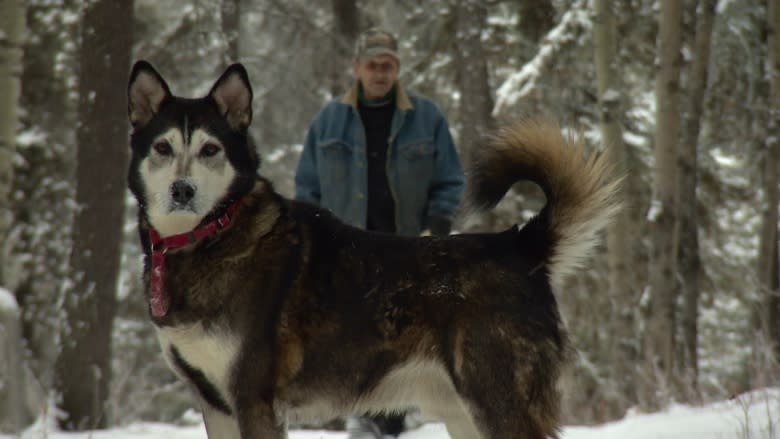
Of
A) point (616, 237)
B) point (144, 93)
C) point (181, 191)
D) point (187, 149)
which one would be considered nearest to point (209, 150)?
point (187, 149)

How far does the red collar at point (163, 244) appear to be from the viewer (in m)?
3.28

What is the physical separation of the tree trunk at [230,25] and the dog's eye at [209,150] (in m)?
6.28

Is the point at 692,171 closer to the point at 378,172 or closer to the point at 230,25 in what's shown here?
the point at 230,25

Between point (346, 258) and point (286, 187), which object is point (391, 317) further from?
point (286, 187)

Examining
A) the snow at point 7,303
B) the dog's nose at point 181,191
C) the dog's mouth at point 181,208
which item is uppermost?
the dog's nose at point 181,191

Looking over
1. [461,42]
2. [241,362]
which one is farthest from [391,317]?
[461,42]

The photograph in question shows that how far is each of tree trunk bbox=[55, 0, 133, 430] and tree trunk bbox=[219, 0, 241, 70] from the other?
219 centimetres

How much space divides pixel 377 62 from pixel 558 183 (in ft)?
6.11

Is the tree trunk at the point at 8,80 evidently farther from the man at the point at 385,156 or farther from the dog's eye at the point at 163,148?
the dog's eye at the point at 163,148

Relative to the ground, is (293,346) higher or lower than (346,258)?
lower

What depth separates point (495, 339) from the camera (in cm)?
318

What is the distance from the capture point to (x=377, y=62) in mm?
4953

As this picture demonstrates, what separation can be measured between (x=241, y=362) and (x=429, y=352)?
0.76m

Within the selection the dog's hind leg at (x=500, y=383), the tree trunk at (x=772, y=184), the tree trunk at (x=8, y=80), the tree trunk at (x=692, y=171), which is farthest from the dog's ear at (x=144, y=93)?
the tree trunk at (x=772, y=184)
